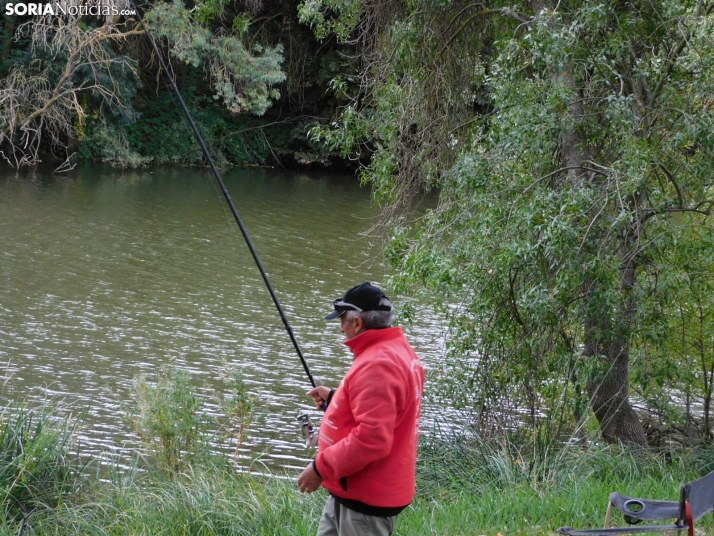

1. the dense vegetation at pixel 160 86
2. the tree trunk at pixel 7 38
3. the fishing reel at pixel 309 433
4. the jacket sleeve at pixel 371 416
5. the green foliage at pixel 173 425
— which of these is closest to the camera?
the jacket sleeve at pixel 371 416

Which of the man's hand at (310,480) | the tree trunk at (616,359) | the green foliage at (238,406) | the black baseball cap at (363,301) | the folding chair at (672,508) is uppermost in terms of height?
the black baseball cap at (363,301)

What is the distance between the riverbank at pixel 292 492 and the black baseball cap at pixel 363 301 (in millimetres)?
1523

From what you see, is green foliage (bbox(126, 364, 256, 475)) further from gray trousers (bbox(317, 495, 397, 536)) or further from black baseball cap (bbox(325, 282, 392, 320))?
black baseball cap (bbox(325, 282, 392, 320))

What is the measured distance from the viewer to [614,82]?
634cm

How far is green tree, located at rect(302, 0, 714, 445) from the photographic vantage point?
18.5 feet

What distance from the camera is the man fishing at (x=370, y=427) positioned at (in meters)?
2.89

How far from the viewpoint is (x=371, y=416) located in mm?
2871

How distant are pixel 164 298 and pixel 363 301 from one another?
437 inches

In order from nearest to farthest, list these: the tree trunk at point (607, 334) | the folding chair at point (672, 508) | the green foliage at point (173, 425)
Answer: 1. the folding chair at point (672, 508)
2. the tree trunk at point (607, 334)
3. the green foliage at point (173, 425)

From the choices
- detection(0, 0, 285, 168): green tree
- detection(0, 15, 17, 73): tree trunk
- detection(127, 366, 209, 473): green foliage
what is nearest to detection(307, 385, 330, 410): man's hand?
detection(127, 366, 209, 473): green foliage

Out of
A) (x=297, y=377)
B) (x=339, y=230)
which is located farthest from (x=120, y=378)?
(x=339, y=230)

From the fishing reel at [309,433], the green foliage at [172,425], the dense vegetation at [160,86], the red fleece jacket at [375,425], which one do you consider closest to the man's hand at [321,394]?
the fishing reel at [309,433]

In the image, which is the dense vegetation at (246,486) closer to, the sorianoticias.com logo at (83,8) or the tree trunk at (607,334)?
the tree trunk at (607,334)

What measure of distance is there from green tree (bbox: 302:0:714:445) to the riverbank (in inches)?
27.0
